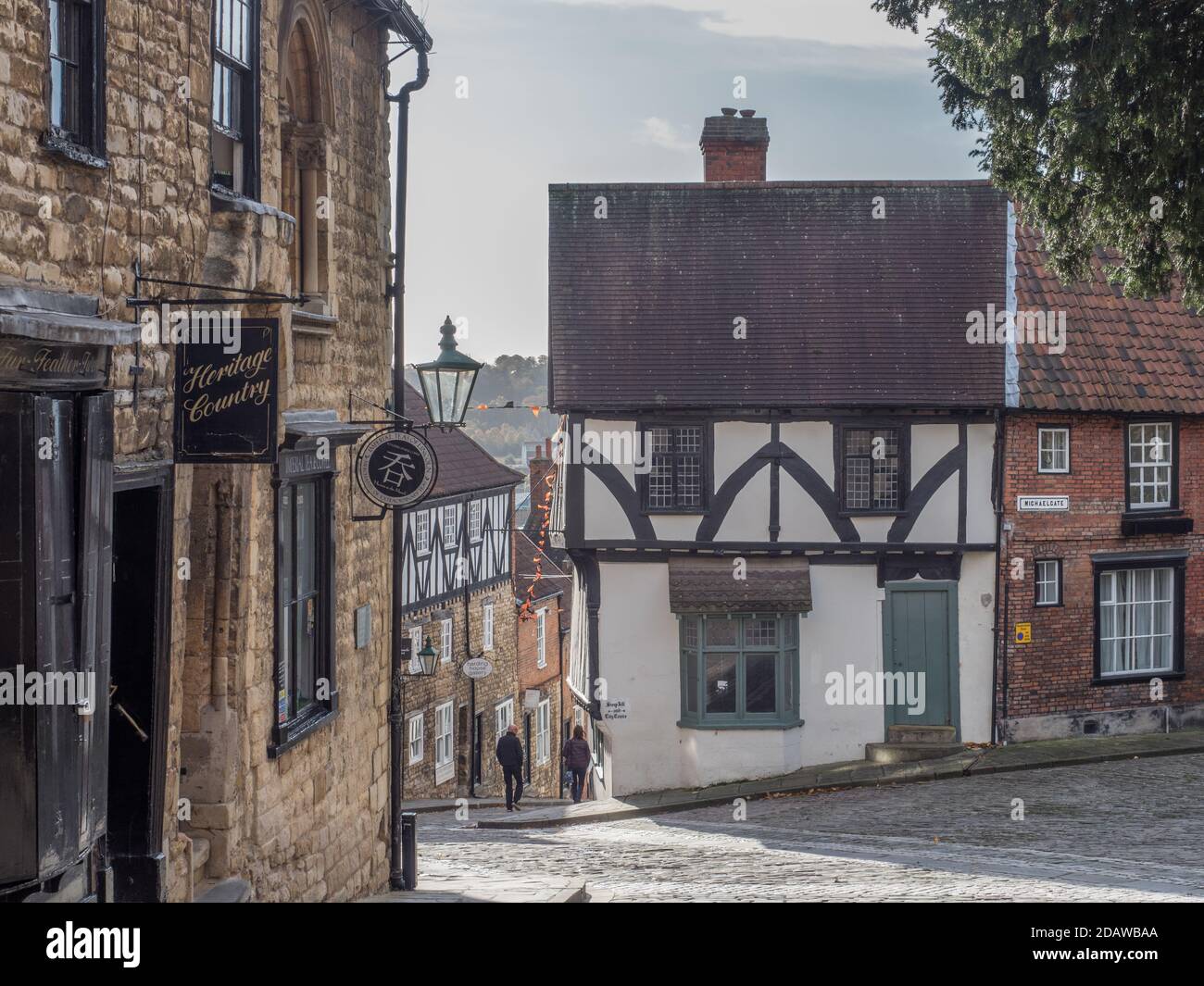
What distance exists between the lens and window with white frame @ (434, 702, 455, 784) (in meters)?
30.2

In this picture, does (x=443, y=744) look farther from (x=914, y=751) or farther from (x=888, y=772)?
(x=888, y=772)

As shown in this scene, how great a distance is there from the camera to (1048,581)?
20.9 metres

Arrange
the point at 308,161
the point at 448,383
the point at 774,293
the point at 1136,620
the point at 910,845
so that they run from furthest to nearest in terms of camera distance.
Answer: the point at 774,293
the point at 1136,620
the point at 910,845
the point at 448,383
the point at 308,161

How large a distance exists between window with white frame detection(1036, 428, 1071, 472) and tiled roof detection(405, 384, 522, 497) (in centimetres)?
1367

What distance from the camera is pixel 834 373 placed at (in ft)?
69.1

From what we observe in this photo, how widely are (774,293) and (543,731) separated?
19.3 meters

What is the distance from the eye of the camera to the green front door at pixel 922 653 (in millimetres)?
20938

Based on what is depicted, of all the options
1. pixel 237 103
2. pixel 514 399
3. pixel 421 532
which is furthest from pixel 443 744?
pixel 514 399

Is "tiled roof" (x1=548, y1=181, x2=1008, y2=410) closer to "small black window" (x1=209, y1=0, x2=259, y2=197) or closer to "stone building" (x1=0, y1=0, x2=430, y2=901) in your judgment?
"stone building" (x1=0, y1=0, x2=430, y2=901)

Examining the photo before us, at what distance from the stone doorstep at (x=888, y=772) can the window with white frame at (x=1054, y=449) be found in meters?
3.89

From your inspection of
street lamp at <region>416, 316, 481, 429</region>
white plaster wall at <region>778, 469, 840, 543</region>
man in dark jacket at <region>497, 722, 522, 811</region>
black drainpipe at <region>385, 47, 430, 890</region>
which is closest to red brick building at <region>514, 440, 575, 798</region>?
man in dark jacket at <region>497, 722, 522, 811</region>

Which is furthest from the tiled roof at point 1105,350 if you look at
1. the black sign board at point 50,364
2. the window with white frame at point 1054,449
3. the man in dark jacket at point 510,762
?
the black sign board at point 50,364

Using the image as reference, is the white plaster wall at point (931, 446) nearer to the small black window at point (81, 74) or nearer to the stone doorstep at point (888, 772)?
the stone doorstep at point (888, 772)

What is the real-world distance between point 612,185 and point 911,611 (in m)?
7.98
